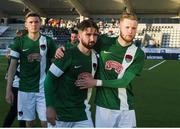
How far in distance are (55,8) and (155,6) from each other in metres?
11.4

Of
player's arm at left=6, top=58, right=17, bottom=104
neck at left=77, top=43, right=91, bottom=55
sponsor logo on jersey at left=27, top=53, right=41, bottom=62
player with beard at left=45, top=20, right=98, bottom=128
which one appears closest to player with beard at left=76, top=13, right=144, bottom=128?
player with beard at left=45, top=20, right=98, bottom=128

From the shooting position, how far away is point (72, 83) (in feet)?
16.5

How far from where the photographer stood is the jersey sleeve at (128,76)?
512cm

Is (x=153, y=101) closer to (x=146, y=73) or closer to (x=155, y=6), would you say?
(x=146, y=73)

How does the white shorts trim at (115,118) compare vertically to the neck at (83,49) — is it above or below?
below

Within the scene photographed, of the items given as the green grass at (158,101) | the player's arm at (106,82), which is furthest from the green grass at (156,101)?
the player's arm at (106,82)

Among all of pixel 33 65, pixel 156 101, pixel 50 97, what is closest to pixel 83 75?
pixel 50 97

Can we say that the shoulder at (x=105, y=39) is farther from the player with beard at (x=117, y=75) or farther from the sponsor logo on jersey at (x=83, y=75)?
the sponsor logo on jersey at (x=83, y=75)

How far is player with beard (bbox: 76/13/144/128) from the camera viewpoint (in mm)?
5184

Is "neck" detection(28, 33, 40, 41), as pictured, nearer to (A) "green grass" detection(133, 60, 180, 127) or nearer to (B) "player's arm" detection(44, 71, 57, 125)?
(B) "player's arm" detection(44, 71, 57, 125)

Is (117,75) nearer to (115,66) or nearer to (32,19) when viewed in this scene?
A: (115,66)

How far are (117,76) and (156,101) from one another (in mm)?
8168

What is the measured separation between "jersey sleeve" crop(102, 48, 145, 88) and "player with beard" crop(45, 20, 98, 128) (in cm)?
22

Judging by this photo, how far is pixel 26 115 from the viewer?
7219 millimetres
